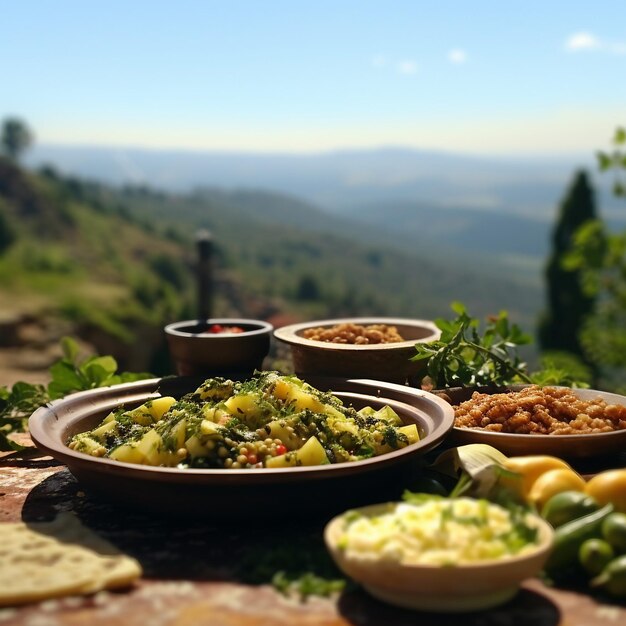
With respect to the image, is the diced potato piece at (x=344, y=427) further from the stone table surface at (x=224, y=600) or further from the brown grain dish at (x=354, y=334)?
the brown grain dish at (x=354, y=334)

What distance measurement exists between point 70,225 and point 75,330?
3392cm

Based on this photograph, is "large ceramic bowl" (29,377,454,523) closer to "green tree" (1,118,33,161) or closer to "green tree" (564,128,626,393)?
"green tree" (564,128,626,393)

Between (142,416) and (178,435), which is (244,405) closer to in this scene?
(178,435)

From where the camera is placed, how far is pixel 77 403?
3586mm

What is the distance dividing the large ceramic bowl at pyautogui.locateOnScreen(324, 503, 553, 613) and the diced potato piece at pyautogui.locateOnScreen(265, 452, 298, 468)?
529 mm

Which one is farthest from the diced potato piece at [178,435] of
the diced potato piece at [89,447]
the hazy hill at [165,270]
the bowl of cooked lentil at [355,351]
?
the hazy hill at [165,270]

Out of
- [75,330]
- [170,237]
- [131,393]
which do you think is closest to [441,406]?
[131,393]

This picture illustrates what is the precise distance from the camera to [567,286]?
3228 cm

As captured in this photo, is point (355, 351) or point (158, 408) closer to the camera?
point (158, 408)

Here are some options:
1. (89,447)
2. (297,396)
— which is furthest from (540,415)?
(89,447)

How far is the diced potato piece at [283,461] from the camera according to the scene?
2.78 metres

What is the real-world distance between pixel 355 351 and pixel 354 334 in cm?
37

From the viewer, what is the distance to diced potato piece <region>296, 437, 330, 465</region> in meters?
2.81

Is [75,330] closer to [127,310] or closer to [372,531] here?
[127,310]
